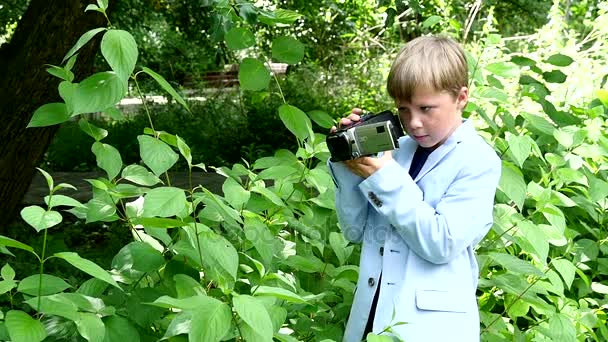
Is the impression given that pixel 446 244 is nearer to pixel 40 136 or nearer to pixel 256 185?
pixel 256 185

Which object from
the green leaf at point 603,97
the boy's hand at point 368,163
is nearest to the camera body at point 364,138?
the boy's hand at point 368,163

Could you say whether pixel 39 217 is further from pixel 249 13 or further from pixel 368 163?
Answer: pixel 249 13

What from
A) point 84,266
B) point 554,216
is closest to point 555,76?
point 554,216

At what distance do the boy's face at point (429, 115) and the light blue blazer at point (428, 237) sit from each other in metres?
0.04

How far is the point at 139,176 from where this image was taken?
2312 millimetres

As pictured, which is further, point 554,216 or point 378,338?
point 554,216

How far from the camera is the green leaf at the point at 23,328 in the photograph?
1709 millimetres

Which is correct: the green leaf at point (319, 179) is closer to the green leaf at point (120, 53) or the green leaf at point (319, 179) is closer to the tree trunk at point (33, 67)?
the green leaf at point (120, 53)

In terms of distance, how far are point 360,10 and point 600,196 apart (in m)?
10.7

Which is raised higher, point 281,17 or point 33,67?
point 281,17

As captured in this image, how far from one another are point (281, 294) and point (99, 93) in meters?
0.62

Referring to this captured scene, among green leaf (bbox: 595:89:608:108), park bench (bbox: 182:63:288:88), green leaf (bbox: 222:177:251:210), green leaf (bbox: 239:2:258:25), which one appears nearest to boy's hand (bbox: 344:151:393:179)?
green leaf (bbox: 222:177:251:210)

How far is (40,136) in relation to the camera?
16.2 ft

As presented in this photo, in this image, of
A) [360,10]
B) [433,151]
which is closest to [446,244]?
[433,151]
